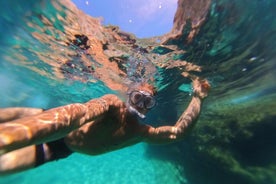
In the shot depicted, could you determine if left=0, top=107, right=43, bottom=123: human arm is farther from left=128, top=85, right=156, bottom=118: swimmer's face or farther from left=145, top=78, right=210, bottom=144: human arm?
left=145, top=78, right=210, bottom=144: human arm

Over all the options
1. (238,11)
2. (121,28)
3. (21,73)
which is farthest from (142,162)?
(238,11)

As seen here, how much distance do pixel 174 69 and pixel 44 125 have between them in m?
11.4

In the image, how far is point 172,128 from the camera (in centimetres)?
517

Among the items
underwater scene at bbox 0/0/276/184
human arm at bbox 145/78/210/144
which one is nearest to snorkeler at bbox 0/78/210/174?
human arm at bbox 145/78/210/144

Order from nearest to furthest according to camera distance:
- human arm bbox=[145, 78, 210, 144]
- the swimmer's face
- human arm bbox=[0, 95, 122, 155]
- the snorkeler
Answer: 1. human arm bbox=[0, 95, 122, 155]
2. the snorkeler
3. the swimmer's face
4. human arm bbox=[145, 78, 210, 144]

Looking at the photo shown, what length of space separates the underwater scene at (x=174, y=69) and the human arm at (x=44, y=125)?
334cm

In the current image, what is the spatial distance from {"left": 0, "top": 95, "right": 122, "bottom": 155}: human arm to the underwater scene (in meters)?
3.34

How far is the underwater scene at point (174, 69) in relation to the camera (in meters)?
8.83

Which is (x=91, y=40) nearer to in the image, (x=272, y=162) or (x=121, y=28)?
(x=121, y=28)

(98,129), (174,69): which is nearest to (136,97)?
(98,129)

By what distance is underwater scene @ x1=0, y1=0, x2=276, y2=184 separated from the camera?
883 cm

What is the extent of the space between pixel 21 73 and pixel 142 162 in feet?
48.6

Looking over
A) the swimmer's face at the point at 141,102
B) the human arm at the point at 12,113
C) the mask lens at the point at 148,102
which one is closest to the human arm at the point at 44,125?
the swimmer's face at the point at 141,102

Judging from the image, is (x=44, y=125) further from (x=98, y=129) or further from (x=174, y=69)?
(x=174, y=69)
